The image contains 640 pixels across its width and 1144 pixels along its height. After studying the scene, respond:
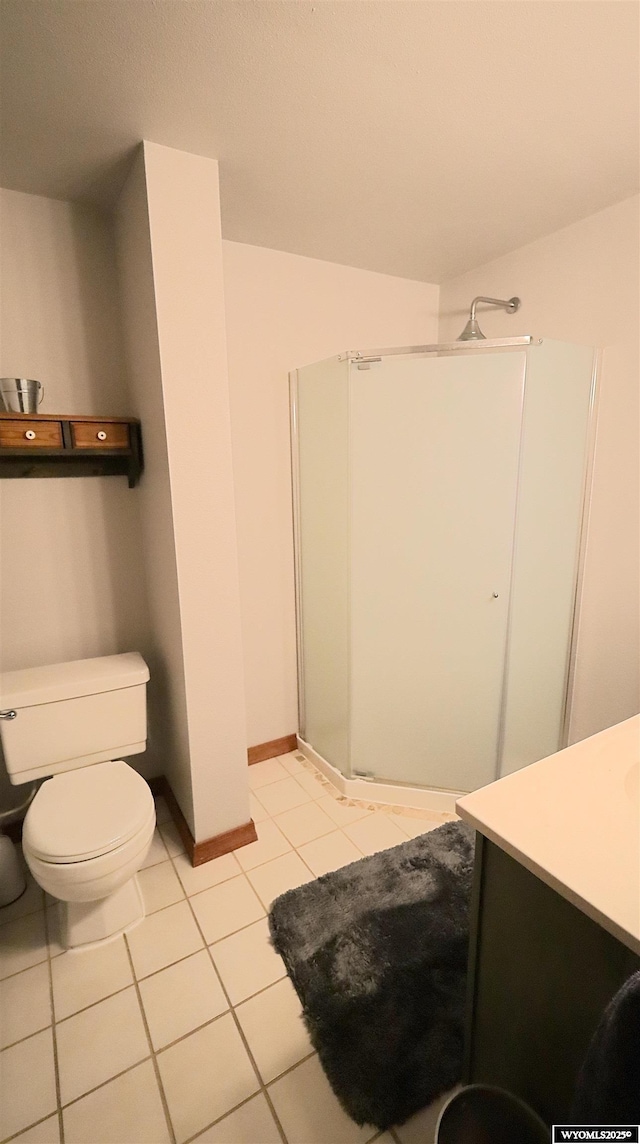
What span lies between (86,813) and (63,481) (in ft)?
3.68

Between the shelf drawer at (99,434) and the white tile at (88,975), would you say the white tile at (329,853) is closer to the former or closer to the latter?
the white tile at (88,975)

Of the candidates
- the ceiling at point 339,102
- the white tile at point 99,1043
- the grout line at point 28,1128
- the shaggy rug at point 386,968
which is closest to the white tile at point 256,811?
the shaggy rug at point 386,968

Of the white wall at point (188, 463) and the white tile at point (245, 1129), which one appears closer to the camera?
the white tile at point (245, 1129)

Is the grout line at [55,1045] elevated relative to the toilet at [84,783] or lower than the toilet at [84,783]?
lower

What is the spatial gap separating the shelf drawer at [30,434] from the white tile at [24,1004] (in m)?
1.55

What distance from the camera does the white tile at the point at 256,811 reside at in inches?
77.2

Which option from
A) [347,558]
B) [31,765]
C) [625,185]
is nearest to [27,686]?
[31,765]

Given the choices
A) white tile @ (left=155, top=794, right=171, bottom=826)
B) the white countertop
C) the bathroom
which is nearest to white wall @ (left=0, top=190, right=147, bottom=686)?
the bathroom

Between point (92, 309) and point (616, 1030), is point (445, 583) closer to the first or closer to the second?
point (616, 1030)

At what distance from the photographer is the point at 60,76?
114cm

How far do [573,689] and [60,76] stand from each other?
2571mm

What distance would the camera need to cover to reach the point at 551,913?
0.77 metres

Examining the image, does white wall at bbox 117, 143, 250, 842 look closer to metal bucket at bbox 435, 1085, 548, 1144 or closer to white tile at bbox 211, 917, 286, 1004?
white tile at bbox 211, 917, 286, 1004

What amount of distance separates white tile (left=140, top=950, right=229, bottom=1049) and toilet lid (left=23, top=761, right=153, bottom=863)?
1.32 ft
